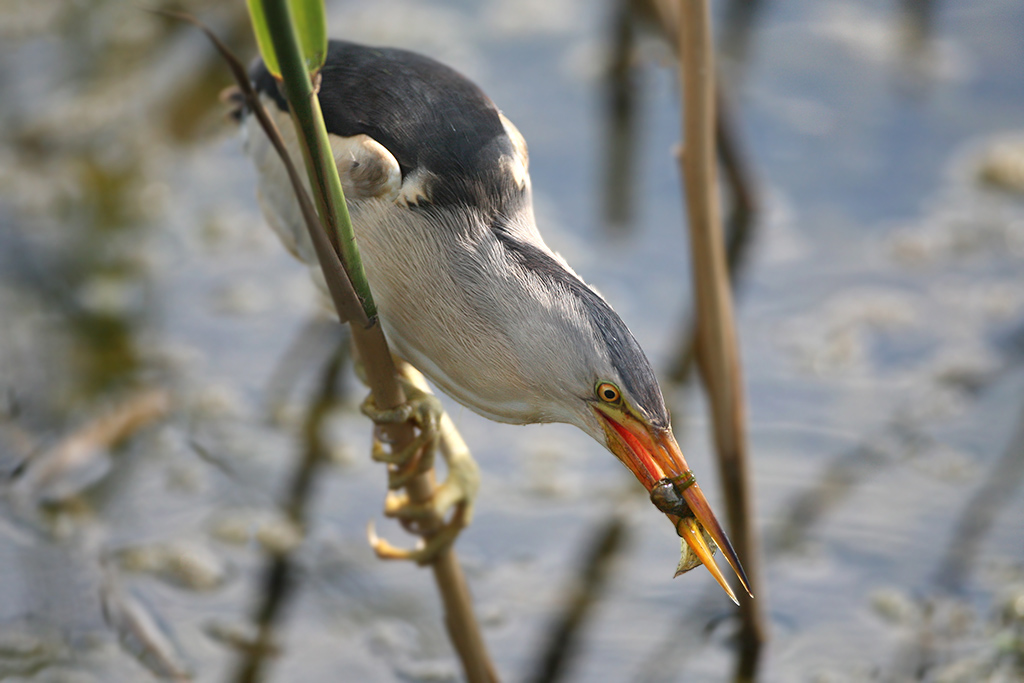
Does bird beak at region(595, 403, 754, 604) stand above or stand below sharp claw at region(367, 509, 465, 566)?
below

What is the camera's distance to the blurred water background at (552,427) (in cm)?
176

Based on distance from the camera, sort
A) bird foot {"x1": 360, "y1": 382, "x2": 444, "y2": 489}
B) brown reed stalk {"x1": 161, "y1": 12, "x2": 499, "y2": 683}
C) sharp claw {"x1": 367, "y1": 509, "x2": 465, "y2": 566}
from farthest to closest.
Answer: sharp claw {"x1": 367, "y1": 509, "x2": 465, "y2": 566}, bird foot {"x1": 360, "y1": 382, "x2": 444, "y2": 489}, brown reed stalk {"x1": 161, "y1": 12, "x2": 499, "y2": 683}

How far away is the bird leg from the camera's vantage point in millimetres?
1149

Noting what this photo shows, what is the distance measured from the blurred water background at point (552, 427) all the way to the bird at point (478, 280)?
25.8 inches

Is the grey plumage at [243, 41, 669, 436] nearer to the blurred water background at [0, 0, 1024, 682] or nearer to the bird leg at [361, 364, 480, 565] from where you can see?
the bird leg at [361, 364, 480, 565]

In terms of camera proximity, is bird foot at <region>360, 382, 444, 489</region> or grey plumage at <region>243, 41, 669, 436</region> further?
bird foot at <region>360, 382, 444, 489</region>

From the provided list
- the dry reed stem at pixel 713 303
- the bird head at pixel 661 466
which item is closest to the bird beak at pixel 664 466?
the bird head at pixel 661 466

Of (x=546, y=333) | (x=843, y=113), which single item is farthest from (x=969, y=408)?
(x=546, y=333)

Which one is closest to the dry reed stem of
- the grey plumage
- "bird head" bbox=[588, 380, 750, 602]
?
the grey plumage

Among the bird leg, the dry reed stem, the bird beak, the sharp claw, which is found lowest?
the bird beak

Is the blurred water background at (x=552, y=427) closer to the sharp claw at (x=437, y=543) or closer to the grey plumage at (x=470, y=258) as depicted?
the sharp claw at (x=437, y=543)

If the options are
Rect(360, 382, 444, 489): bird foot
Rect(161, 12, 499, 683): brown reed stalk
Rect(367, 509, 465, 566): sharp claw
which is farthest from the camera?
Rect(367, 509, 465, 566): sharp claw

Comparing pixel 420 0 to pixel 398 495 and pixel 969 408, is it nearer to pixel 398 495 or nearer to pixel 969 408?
pixel 969 408

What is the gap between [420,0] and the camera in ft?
10.3
